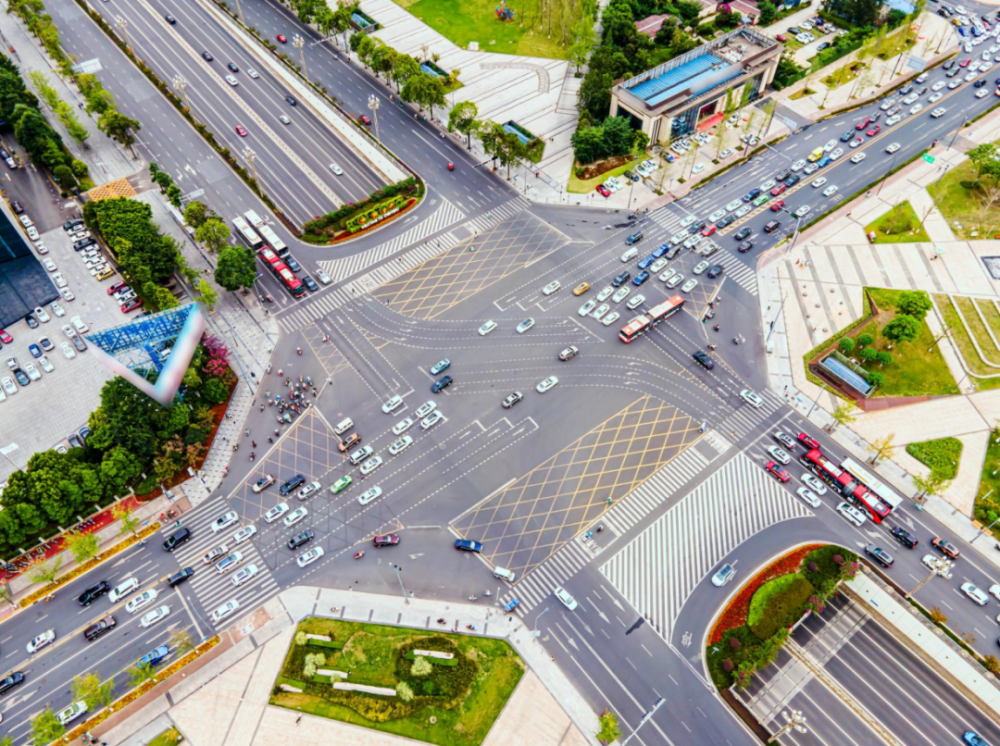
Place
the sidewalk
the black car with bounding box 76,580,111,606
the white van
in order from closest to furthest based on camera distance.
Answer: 1. the sidewalk
2. the black car with bounding box 76,580,111,606
3. the white van

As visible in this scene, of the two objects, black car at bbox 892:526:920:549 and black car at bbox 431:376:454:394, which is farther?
black car at bbox 431:376:454:394

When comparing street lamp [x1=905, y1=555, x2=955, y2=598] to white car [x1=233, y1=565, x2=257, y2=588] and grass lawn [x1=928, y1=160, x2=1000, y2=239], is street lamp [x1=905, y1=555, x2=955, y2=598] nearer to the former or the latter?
grass lawn [x1=928, y1=160, x2=1000, y2=239]

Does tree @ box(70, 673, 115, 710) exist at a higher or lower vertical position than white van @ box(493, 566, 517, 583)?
lower

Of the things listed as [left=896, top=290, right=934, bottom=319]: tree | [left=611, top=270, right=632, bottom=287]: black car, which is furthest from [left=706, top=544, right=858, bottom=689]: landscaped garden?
[left=611, top=270, right=632, bottom=287]: black car

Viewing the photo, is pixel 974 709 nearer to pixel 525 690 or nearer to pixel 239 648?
pixel 525 690

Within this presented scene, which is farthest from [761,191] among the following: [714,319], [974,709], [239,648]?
[239,648]

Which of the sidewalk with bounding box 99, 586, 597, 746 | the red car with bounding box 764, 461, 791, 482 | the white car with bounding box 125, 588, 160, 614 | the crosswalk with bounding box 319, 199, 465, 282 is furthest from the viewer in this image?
the crosswalk with bounding box 319, 199, 465, 282

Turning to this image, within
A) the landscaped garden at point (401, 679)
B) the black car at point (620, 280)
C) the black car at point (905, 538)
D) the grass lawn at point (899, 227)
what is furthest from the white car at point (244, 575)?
the grass lawn at point (899, 227)
